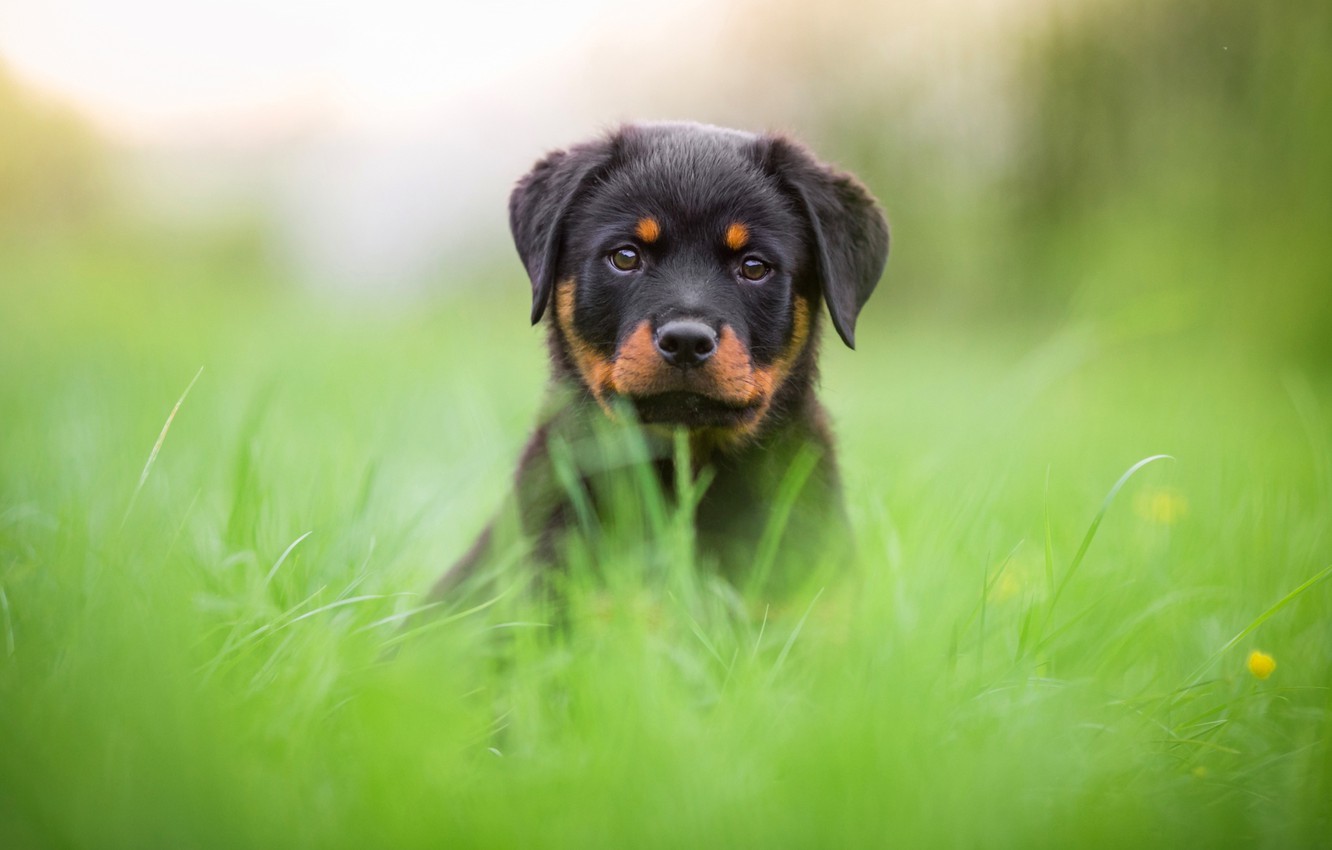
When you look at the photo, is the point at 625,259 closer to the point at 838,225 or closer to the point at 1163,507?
the point at 838,225

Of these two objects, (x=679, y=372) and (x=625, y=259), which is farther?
(x=625, y=259)

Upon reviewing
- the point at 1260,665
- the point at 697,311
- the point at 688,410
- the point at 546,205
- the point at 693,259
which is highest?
the point at 546,205

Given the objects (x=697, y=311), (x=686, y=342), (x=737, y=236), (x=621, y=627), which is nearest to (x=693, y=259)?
(x=737, y=236)

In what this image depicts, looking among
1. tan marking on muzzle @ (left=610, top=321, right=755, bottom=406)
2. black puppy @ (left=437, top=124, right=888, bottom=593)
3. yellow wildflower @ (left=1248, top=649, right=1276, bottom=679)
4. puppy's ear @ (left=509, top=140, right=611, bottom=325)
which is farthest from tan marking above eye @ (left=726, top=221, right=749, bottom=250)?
yellow wildflower @ (left=1248, top=649, right=1276, bottom=679)

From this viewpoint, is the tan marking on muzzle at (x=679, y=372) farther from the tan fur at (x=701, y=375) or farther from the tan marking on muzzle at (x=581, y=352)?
the tan marking on muzzle at (x=581, y=352)

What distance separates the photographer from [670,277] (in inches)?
105

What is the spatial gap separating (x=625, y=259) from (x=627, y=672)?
4.91 feet

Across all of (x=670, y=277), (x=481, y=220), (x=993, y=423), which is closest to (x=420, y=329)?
(x=481, y=220)

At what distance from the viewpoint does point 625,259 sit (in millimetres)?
2779

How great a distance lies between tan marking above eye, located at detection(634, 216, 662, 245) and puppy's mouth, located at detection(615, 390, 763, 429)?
50cm

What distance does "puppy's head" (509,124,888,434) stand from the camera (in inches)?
100

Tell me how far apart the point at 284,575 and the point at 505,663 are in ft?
1.57

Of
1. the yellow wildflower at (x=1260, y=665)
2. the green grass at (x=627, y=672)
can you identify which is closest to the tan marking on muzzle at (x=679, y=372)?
the green grass at (x=627, y=672)

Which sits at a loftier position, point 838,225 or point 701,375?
point 838,225
